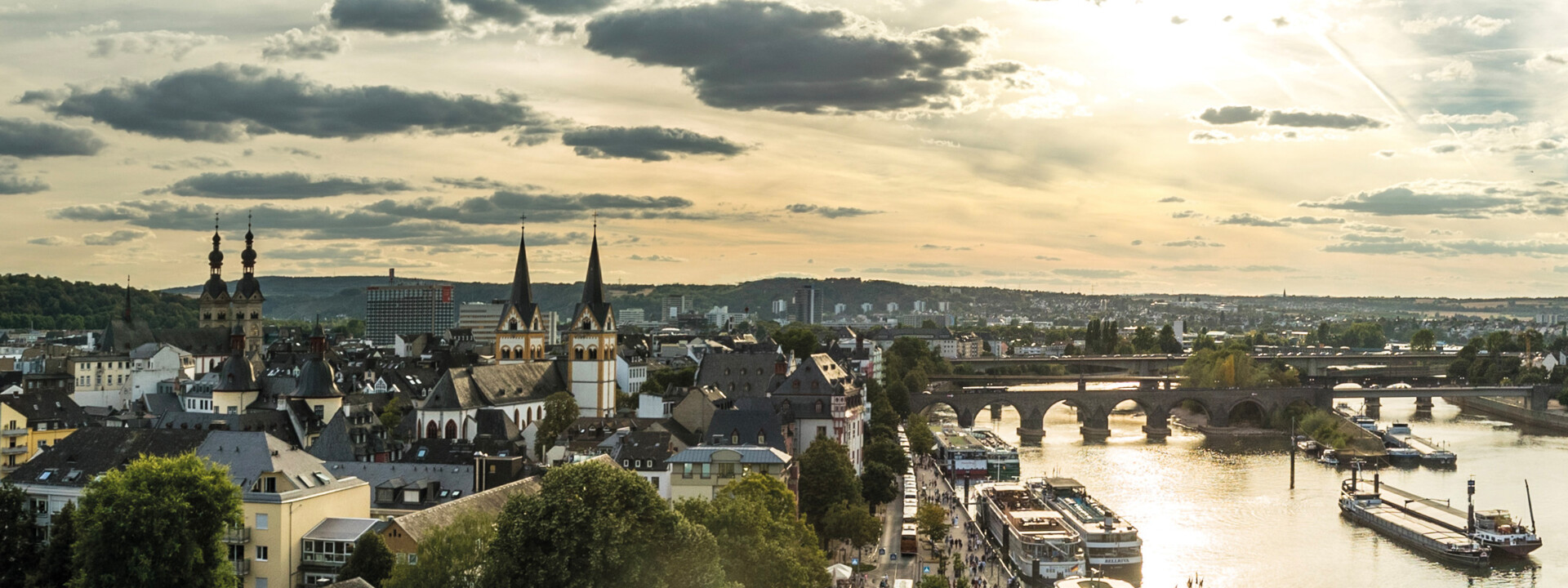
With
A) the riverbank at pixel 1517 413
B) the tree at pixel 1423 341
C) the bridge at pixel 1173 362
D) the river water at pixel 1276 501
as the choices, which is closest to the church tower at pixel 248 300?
the river water at pixel 1276 501

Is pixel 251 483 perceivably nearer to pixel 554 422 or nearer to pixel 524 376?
pixel 554 422

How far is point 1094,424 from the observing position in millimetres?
101250

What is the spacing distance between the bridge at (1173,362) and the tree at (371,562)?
400ft

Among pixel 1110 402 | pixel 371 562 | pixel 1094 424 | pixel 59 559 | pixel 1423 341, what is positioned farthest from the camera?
pixel 1423 341

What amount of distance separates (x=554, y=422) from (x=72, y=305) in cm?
11147

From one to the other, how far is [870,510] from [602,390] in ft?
87.8

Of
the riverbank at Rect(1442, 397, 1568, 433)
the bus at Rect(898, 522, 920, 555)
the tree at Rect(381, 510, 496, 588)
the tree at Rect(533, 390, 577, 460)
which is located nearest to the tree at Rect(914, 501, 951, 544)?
the bus at Rect(898, 522, 920, 555)

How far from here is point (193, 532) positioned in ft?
112

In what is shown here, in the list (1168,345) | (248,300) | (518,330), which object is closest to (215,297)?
(248,300)

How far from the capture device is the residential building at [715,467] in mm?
44281

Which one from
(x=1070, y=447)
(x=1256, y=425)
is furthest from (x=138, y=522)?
(x=1256, y=425)

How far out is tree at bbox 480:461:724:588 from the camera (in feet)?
92.6

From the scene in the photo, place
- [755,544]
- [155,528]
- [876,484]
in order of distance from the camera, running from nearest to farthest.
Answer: [755,544]
[155,528]
[876,484]

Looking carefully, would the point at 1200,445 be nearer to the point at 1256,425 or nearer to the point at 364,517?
the point at 1256,425
